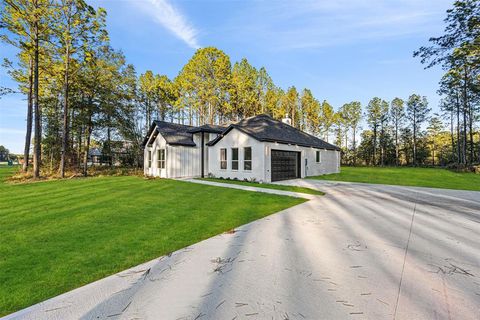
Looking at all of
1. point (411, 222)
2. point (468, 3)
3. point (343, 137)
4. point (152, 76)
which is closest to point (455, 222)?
point (411, 222)

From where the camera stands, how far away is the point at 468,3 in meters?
10.9

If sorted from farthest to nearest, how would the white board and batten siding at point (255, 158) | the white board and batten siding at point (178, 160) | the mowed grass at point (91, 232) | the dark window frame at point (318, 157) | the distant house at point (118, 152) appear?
the distant house at point (118, 152)
the dark window frame at point (318, 157)
the white board and batten siding at point (178, 160)
the white board and batten siding at point (255, 158)
the mowed grass at point (91, 232)

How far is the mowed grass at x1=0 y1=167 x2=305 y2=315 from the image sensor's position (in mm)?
2850

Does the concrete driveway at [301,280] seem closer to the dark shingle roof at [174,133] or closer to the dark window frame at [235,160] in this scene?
the dark window frame at [235,160]

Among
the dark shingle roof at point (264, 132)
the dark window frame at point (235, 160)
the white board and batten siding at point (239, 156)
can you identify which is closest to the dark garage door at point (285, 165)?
the dark shingle roof at point (264, 132)

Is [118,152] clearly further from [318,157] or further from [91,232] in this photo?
[91,232]

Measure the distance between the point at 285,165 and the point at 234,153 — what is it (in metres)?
4.05

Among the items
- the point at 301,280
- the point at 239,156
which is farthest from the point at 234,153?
the point at 301,280

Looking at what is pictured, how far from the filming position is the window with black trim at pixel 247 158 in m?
15.1

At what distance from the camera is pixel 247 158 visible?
1532cm

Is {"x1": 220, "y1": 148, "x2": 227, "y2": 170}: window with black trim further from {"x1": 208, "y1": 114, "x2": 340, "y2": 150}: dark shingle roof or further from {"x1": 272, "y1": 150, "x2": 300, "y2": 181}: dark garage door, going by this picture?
{"x1": 272, "y1": 150, "x2": 300, "y2": 181}: dark garage door

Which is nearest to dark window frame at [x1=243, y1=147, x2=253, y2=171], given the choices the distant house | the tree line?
the tree line

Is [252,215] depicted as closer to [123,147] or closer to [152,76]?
[123,147]

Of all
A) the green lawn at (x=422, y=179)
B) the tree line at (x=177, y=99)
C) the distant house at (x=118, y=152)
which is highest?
the tree line at (x=177, y=99)
